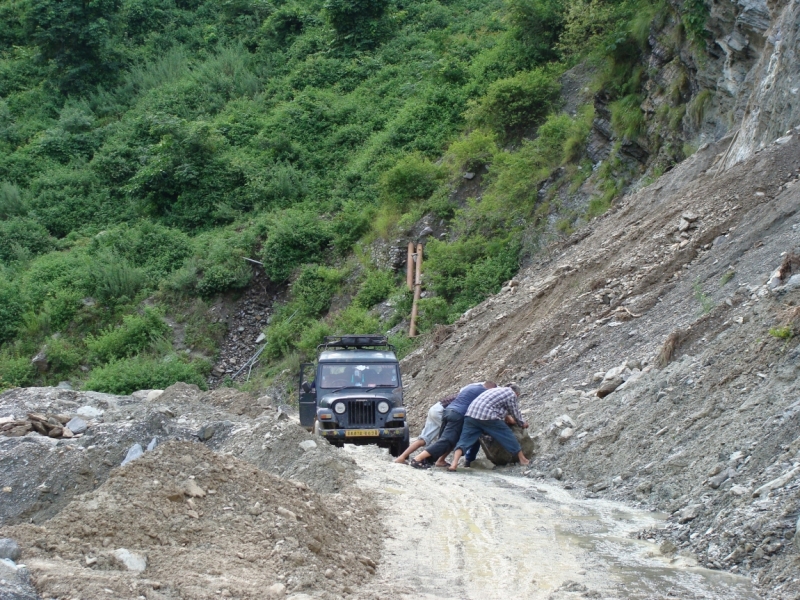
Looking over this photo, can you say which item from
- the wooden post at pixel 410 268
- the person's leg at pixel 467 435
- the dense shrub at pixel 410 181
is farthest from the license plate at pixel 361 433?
the dense shrub at pixel 410 181

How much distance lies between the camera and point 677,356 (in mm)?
12352

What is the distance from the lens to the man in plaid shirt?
11555 mm

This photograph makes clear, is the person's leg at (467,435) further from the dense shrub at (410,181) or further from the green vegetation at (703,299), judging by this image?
the dense shrub at (410,181)

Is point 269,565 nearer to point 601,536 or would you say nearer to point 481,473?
point 601,536

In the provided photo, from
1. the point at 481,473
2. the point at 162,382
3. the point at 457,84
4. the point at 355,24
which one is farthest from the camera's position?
the point at 355,24

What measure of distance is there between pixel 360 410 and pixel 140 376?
1408 cm

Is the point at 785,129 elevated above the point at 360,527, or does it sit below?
above

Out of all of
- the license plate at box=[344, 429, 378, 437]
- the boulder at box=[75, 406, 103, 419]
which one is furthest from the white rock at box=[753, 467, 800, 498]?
the boulder at box=[75, 406, 103, 419]

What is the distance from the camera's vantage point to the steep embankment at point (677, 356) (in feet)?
25.0

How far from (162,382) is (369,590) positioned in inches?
838

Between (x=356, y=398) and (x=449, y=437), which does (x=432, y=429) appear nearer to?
(x=449, y=437)

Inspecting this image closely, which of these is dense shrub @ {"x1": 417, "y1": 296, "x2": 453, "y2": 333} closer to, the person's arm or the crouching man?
the crouching man

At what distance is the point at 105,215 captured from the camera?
37719 mm

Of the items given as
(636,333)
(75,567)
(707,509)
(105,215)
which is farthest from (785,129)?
(105,215)
